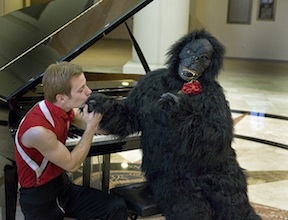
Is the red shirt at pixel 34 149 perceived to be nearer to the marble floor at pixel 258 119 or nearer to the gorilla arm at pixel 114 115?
the gorilla arm at pixel 114 115

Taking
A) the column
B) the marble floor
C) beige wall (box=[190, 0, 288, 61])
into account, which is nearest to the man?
the marble floor

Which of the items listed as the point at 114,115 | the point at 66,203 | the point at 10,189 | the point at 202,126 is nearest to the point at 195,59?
the point at 202,126

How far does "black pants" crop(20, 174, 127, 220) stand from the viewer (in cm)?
211

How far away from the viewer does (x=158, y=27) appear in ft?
25.7

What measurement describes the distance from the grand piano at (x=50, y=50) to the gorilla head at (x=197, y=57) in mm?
413

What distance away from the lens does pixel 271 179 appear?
4.02 m

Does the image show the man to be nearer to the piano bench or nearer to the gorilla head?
the piano bench

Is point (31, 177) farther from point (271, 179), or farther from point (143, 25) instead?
point (143, 25)

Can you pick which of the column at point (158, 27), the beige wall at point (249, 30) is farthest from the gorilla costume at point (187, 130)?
the beige wall at point (249, 30)

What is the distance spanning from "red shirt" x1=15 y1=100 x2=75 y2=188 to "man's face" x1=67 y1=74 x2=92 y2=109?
58mm

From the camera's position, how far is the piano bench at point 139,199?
2.23 m

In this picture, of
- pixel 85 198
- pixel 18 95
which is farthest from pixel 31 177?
pixel 18 95

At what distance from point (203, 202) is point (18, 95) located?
1069 millimetres

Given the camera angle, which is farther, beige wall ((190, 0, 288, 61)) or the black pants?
beige wall ((190, 0, 288, 61))
